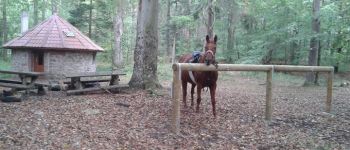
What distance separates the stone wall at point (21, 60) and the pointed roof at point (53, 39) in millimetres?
535

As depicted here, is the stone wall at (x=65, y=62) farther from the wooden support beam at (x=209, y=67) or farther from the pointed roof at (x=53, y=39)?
the wooden support beam at (x=209, y=67)

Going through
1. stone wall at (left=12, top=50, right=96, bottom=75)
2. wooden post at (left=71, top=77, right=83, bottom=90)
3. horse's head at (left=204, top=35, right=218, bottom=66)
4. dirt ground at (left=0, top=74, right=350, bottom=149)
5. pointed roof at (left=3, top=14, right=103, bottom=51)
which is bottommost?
dirt ground at (left=0, top=74, right=350, bottom=149)

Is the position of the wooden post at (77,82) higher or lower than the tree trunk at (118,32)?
lower

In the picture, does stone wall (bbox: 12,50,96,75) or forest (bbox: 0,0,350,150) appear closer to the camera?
forest (bbox: 0,0,350,150)

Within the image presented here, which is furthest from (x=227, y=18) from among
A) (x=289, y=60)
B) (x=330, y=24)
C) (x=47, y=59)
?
(x=47, y=59)

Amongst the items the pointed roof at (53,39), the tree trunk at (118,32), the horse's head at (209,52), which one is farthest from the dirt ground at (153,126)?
the tree trunk at (118,32)

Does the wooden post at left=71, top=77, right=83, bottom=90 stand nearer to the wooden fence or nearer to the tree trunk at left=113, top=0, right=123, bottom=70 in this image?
the wooden fence

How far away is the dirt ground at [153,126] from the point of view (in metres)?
6.09

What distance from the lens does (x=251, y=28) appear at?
3058cm

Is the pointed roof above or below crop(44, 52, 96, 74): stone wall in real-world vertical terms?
above

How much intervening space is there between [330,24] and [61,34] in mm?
14560

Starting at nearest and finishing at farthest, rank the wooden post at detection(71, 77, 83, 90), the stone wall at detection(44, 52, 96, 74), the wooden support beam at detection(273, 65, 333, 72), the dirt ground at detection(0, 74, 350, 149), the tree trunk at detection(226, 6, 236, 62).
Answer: the dirt ground at detection(0, 74, 350, 149)
the wooden support beam at detection(273, 65, 333, 72)
the wooden post at detection(71, 77, 83, 90)
the stone wall at detection(44, 52, 96, 74)
the tree trunk at detection(226, 6, 236, 62)

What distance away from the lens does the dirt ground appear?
609cm

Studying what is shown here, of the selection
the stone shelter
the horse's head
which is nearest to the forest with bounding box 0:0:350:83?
the stone shelter
